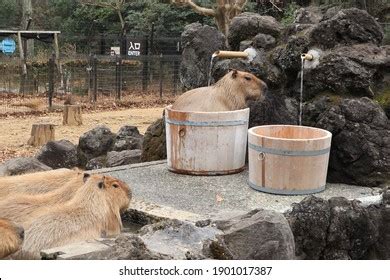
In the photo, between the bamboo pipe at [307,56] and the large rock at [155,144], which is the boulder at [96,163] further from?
the bamboo pipe at [307,56]

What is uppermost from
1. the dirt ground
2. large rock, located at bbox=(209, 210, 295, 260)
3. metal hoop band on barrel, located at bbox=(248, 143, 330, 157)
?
metal hoop band on barrel, located at bbox=(248, 143, 330, 157)

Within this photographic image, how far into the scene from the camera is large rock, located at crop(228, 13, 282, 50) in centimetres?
820

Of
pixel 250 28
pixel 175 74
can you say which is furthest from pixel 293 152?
pixel 175 74

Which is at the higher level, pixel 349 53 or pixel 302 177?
pixel 349 53

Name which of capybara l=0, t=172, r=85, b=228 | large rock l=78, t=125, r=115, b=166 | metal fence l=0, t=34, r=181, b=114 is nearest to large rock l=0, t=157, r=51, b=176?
large rock l=78, t=125, r=115, b=166

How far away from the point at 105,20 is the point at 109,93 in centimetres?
659

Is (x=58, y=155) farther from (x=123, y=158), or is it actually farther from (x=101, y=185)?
(x=101, y=185)

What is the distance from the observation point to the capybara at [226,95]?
700cm

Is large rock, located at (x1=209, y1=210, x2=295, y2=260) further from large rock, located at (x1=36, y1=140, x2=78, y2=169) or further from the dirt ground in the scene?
the dirt ground

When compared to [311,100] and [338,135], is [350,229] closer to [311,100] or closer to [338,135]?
[338,135]

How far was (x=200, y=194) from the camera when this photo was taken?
239 inches

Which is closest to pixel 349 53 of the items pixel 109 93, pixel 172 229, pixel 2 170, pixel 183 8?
pixel 172 229

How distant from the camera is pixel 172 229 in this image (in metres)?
4.48

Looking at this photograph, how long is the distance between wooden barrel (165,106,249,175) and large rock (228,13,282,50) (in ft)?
6.05
